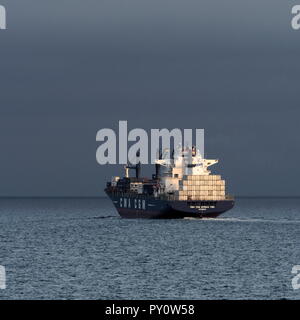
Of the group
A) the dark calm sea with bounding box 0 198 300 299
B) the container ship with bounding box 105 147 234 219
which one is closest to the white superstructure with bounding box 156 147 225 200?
the container ship with bounding box 105 147 234 219

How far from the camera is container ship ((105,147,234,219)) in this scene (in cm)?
13975

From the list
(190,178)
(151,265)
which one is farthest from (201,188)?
(151,265)

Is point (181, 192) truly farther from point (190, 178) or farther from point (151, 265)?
point (151, 265)

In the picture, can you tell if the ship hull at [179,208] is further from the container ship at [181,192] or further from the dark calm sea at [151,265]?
the dark calm sea at [151,265]

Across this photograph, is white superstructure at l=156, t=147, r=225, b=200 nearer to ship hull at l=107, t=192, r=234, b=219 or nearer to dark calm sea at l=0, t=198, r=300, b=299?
ship hull at l=107, t=192, r=234, b=219

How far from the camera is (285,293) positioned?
2055 inches

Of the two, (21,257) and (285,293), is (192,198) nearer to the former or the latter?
(21,257)

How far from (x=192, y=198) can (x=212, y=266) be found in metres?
73.4

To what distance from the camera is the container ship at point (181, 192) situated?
139750mm

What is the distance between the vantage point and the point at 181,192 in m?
143

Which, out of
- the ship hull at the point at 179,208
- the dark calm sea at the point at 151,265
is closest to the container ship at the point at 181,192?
the ship hull at the point at 179,208

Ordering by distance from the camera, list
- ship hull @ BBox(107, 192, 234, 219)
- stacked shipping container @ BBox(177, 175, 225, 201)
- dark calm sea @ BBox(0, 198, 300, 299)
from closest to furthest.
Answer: dark calm sea @ BBox(0, 198, 300, 299) → ship hull @ BBox(107, 192, 234, 219) → stacked shipping container @ BBox(177, 175, 225, 201)
